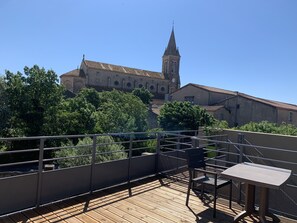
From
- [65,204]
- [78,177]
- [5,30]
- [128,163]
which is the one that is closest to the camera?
[65,204]

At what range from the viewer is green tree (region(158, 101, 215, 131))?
25.4 m

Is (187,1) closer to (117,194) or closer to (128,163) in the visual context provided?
(128,163)

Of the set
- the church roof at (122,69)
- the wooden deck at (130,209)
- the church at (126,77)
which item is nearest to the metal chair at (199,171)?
the wooden deck at (130,209)

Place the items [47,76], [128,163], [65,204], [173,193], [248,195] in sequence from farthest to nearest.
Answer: [47,76], [128,163], [173,193], [65,204], [248,195]

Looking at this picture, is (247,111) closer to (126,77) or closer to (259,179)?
(259,179)

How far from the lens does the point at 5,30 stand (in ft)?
62.0

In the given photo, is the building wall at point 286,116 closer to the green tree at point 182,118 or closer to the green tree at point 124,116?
the green tree at point 182,118

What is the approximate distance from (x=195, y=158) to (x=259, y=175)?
1.09 meters

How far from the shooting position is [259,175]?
3.31 metres

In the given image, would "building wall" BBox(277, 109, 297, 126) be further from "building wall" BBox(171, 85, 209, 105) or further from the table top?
the table top

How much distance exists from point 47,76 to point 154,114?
16744mm

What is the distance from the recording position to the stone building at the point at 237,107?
31631mm

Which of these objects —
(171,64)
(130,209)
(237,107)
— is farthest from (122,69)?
(130,209)

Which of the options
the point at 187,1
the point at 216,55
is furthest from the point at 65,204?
the point at 216,55
